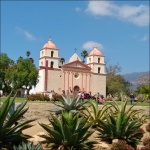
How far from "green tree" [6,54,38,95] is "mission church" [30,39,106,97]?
611 centimetres

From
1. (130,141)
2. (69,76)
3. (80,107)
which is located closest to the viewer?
(130,141)

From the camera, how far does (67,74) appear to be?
221 feet

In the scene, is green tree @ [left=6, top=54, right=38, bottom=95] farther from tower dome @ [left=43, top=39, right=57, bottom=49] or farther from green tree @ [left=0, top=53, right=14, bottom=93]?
tower dome @ [left=43, top=39, right=57, bottom=49]

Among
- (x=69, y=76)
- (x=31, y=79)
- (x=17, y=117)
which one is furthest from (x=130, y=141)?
(x=69, y=76)

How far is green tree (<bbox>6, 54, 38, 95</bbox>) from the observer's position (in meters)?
56.7

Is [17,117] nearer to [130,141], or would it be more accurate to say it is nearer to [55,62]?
[130,141]

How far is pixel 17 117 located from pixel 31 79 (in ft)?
166

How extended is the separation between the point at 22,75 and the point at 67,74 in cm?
1331

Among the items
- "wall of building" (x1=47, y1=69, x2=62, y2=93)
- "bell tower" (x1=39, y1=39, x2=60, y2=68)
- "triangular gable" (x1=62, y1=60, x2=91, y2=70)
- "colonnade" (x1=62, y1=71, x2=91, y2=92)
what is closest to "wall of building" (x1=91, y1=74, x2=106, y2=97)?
"colonnade" (x1=62, y1=71, x2=91, y2=92)

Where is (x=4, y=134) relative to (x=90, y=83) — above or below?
below

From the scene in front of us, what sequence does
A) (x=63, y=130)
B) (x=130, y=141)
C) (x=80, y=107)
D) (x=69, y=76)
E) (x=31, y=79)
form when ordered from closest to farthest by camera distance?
(x=63, y=130), (x=130, y=141), (x=80, y=107), (x=31, y=79), (x=69, y=76)

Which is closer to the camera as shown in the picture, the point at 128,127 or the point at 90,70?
the point at 128,127

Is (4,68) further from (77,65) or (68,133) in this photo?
(68,133)

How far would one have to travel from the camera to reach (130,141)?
10664 mm
